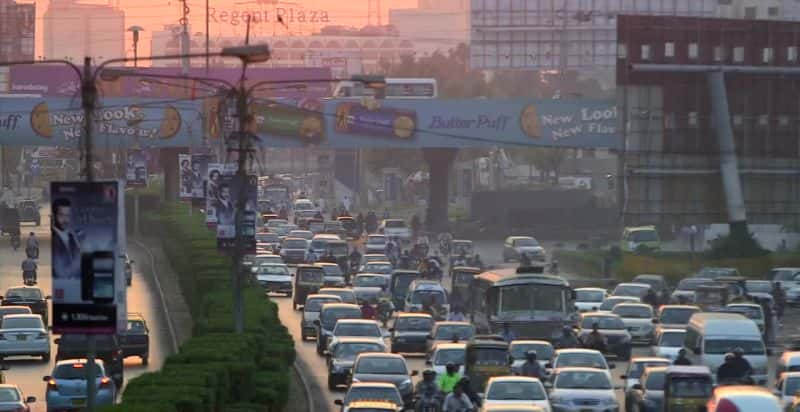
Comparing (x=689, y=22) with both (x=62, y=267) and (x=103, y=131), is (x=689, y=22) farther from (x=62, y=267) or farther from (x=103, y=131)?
(x=62, y=267)

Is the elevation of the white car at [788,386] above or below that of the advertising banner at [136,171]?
below

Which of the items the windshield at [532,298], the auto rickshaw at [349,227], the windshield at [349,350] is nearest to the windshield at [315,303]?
the windshield at [532,298]

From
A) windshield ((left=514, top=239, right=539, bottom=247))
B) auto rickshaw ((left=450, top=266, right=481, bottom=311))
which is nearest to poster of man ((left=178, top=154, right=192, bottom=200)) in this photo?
auto rickshaw ((left=450, top=266, right=481, bottom=311))

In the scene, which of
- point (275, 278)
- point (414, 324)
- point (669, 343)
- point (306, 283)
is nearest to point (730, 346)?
point (669, 343)

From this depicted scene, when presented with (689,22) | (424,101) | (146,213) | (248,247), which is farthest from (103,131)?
(248,247)

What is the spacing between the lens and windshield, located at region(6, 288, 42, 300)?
181ft

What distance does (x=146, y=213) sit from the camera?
93.4 metres

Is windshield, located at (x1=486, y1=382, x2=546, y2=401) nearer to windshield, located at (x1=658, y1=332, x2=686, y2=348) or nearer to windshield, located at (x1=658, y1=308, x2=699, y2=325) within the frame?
windshield, located at (x1=658, y1=332, x2=686, y2=348)

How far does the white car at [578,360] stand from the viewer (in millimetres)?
37656

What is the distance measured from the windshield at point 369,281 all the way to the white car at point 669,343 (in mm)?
18076

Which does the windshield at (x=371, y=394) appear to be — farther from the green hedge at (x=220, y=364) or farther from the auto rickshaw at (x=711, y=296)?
the auto rickshaw at (x=711, y=296)

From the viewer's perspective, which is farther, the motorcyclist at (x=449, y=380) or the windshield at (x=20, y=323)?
the windshield at (x=20, y=323)

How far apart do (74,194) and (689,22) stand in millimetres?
43766

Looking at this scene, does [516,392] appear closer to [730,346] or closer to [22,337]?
[730,346]
